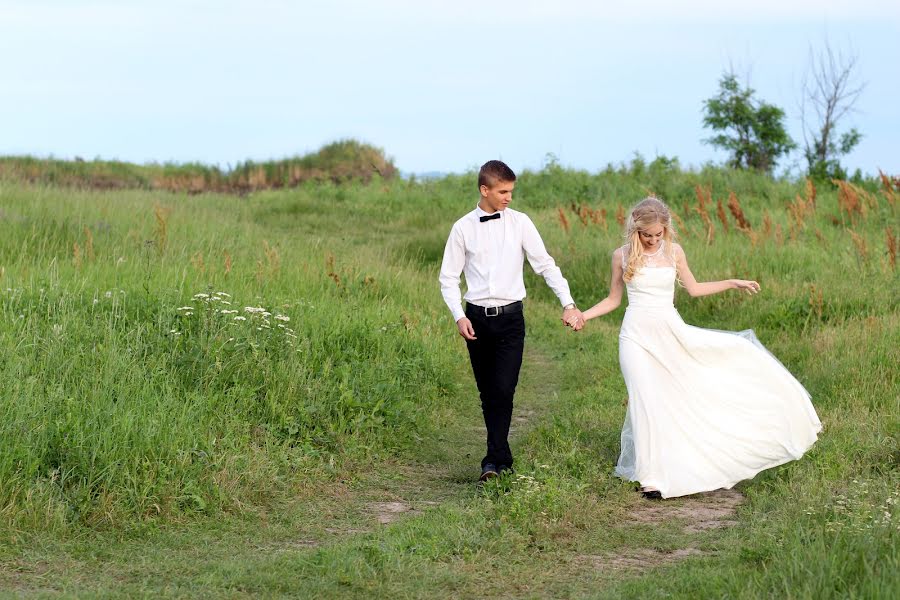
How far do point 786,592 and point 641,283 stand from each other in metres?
3.15

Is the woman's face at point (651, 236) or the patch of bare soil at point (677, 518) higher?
the woman's face at point (651, 236)

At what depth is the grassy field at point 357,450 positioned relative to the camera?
575 centimetres

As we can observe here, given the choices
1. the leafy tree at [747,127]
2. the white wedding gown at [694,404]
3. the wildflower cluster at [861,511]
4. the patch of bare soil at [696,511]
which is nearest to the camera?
the wildflower cluster at [861,511]

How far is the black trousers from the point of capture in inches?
290

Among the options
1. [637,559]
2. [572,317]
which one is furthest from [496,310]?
[637,559]

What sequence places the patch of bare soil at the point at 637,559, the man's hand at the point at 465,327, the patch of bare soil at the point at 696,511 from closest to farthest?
the patch of bare soil at the point at 637,559
the patch of bare soil at the point at 696,511
the man's hand at the point at 465,327

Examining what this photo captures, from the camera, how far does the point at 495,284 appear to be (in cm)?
730

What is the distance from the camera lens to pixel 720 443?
754 centimetres

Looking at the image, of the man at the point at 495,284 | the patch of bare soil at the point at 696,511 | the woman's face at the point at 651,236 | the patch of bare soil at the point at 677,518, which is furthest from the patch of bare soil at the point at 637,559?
the woman's face at the point at 651,236

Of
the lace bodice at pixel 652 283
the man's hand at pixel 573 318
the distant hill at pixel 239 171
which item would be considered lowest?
the man's hand at pixel 573 318

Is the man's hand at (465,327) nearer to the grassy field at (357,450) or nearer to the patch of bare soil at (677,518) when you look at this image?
the grassy field at (357,450)

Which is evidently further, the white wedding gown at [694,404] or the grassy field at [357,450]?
the white wedding gown at [694,404]

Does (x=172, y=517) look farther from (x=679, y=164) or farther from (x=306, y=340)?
(x=679, y=164)

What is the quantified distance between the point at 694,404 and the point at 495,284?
1.78 meters
